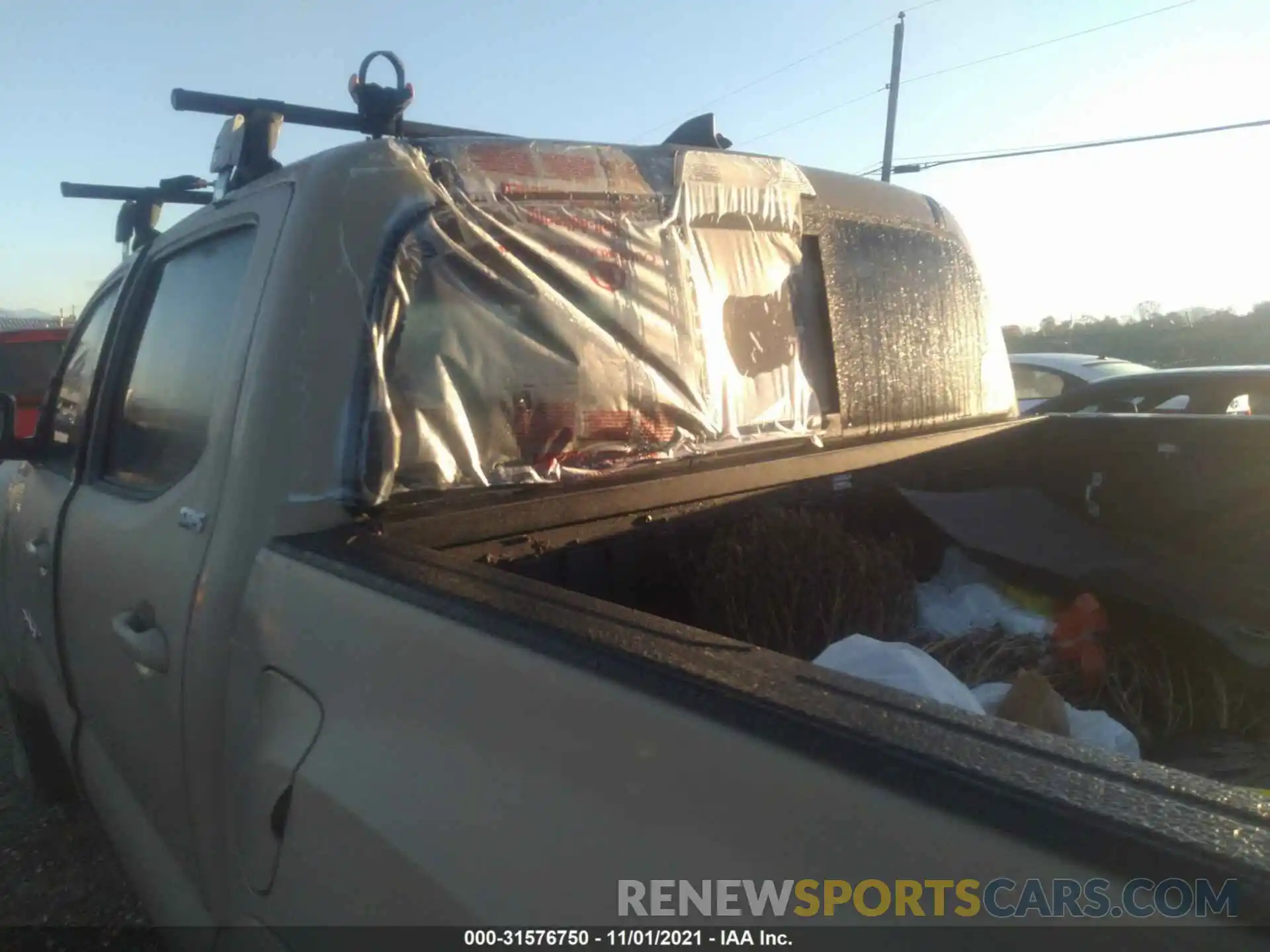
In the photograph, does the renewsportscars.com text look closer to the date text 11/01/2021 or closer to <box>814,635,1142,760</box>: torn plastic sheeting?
the date text 11/01/2021

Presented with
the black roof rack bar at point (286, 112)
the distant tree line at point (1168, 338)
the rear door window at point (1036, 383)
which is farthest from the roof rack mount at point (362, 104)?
the distant tree line at point (1168, 338)

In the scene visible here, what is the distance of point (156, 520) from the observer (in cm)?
219

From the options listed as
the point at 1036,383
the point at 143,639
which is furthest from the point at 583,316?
the point at 1036,383

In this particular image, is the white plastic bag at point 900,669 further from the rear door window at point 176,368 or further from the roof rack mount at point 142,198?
the roof rack mount at point 142,198

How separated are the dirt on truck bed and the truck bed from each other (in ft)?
5.90

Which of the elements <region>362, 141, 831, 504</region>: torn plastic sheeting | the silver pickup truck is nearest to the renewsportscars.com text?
the silver pickup truck

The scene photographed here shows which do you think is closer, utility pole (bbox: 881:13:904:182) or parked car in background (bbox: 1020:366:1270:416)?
parked car in background (bbox: 1020:366:1270:416)

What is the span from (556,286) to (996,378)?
201 centimetres

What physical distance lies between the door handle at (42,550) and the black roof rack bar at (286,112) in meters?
1.26

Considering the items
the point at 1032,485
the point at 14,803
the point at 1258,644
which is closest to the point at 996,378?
the point at 1032,485

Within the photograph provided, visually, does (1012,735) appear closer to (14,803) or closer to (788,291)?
(788,291)

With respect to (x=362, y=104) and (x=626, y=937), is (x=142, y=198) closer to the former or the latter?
(x=362, y=104)

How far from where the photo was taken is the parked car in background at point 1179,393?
6191 millimetres

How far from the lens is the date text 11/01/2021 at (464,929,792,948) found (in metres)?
0.95
